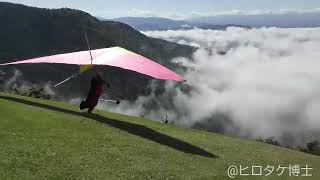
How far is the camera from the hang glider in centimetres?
3098

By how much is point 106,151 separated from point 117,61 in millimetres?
12119

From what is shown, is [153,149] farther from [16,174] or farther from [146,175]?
[16,174]

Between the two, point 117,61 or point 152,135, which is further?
point 117,61

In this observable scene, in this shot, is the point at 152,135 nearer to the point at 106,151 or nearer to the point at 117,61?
the point at 106,151

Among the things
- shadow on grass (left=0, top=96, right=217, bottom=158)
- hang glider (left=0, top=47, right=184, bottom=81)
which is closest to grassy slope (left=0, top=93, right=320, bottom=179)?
shadow on grass (left=0, top=96, right=217, bottom=158)

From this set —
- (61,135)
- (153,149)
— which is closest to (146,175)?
(153,149)

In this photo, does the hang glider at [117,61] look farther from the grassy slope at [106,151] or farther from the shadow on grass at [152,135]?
the grassy slope at [106,151]

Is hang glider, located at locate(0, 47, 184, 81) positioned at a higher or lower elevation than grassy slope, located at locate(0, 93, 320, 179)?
higher

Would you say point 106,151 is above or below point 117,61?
below

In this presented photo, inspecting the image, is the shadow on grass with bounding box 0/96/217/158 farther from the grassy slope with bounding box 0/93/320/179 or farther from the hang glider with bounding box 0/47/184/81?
the hang glider with bounding box 0/47/184/81

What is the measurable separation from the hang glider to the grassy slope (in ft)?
12.8

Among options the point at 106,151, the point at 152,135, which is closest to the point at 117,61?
the point at 152,135

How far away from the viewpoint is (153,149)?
25.2 meters

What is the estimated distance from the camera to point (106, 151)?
23.5 metres
